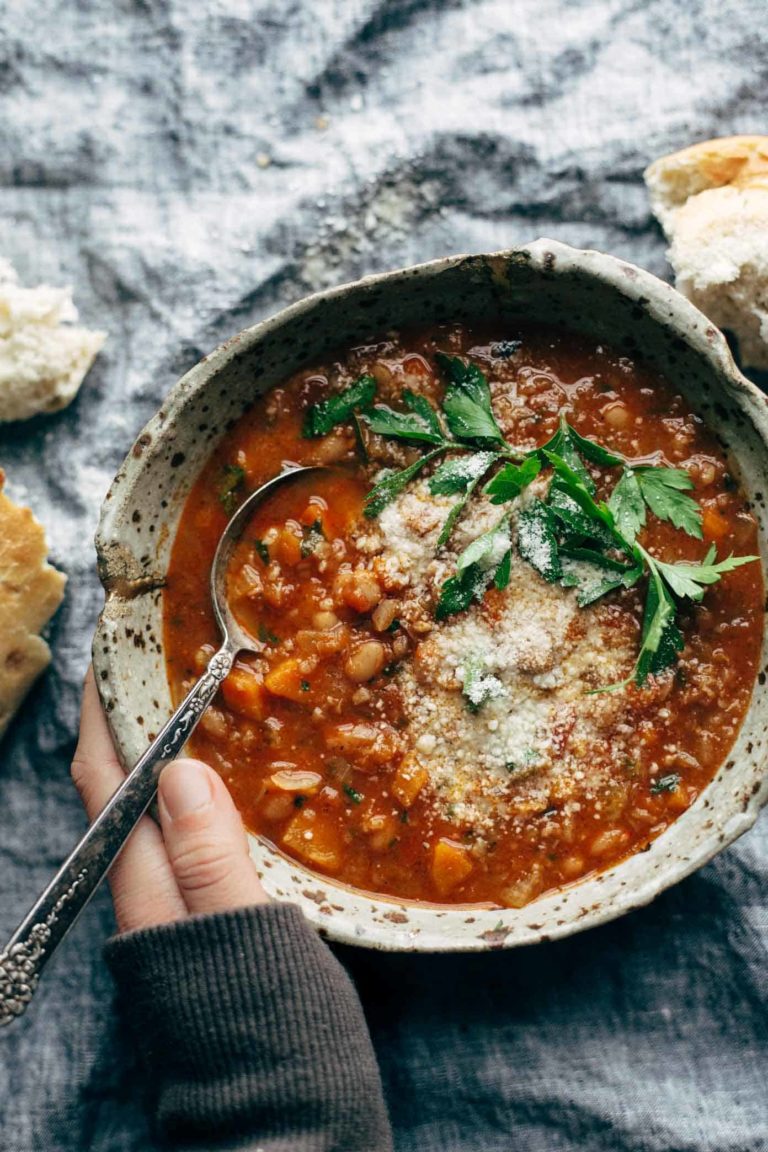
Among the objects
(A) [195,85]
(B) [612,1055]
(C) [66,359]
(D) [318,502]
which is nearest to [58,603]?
(C) [66,359]

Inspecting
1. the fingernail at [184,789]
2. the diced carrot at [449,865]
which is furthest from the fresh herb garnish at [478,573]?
the fingernail at [184,789]

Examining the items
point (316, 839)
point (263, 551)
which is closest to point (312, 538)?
point (263, 551)

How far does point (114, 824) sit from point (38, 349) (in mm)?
1525

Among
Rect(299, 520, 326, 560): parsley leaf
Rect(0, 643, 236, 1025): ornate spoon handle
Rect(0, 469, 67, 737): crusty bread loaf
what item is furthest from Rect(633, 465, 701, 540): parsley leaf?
Rect(0, 469, 67, 737): crusty bread loaf

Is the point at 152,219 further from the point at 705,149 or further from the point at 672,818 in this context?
the point at 672,818

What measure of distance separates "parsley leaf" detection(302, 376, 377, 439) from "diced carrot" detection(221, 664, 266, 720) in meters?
0.66

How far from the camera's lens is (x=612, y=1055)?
3178 millimetres

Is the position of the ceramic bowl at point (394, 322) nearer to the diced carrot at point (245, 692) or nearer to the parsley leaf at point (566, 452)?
the diced carrot at point (245, 692)

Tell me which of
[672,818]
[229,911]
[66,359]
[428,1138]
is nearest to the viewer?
[229,911]

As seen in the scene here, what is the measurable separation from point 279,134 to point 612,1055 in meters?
3.02

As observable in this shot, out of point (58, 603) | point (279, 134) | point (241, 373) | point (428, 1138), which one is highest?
point (279, 134)

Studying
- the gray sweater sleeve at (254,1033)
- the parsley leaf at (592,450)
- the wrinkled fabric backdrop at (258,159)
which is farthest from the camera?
the wrinkled fabric backdrop at (258,159)

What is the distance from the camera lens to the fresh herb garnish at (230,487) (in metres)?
2.96

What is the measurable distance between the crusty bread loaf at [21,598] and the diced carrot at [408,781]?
123 centimetres
